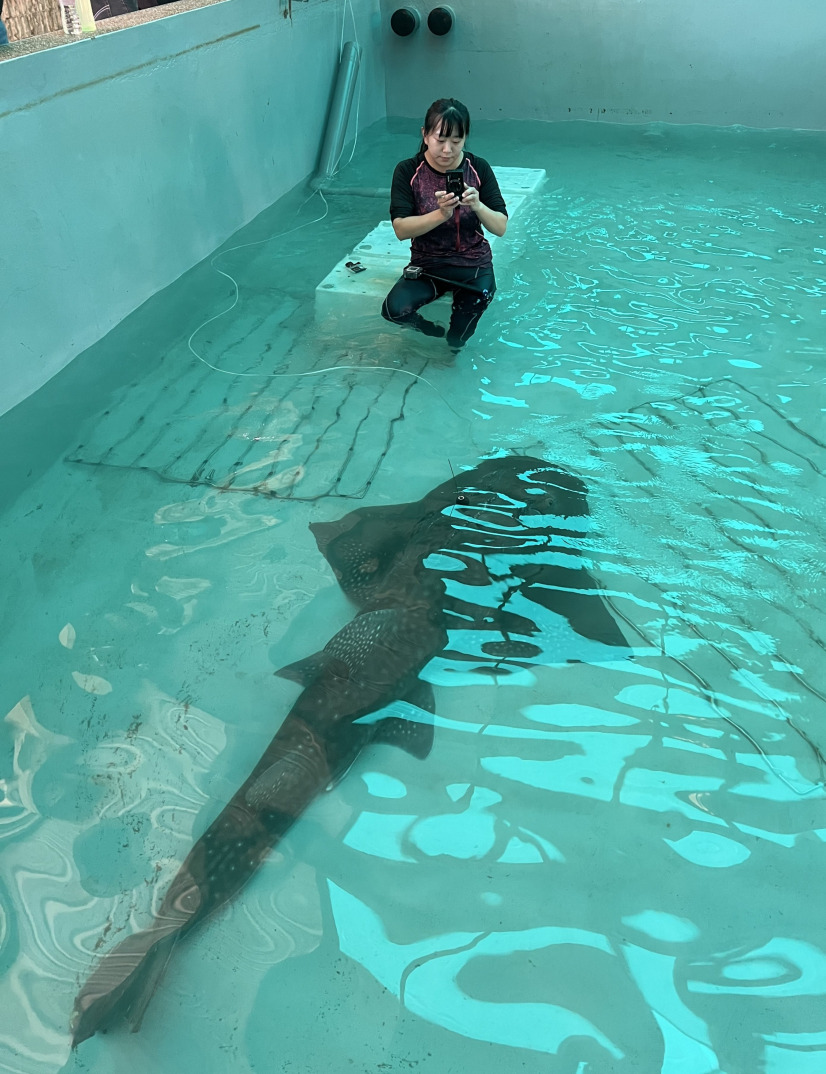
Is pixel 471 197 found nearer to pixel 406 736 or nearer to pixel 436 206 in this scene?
pixel 436 206

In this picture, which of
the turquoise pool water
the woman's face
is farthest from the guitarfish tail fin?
the woman's face

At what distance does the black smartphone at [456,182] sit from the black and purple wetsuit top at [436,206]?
18 centimetres

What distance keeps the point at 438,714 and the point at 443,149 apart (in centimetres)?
291

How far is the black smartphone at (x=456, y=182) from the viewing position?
410 centimetres

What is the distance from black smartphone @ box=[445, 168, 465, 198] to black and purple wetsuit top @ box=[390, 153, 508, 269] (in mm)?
179

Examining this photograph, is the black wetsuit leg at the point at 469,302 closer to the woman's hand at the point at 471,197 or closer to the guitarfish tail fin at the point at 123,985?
the woman's hand at the point at 471,197

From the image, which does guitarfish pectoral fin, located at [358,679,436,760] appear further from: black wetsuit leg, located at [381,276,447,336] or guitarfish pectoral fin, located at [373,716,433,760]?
black wetsuit leg, located at [381,276,447,336]

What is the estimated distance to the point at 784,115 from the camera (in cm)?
838

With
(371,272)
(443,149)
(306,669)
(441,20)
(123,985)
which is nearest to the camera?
(123,985)

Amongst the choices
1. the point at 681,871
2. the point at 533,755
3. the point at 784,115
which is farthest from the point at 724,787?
the point at 784,115

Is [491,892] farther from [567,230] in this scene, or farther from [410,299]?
[567,230]

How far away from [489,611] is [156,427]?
221cm

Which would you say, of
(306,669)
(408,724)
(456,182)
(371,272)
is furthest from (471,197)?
(408,724)

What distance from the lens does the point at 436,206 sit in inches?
173
